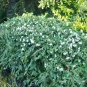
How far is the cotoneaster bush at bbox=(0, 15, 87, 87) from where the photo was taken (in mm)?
2516

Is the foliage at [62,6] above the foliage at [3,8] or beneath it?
above

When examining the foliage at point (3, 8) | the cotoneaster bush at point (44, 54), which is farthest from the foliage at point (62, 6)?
the foliage at point (3, 8)

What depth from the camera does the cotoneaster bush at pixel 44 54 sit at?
2.52 m

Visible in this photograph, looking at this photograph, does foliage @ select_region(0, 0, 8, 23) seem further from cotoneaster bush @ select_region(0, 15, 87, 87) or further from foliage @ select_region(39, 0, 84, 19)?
cotoneaster bush @ select_region(0, 15, 87, 87)

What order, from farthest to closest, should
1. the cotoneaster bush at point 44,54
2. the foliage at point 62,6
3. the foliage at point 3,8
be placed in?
the foliage at point 3,8 < the foliage at point 62,6 < the cotoneaster bush at point 44,54

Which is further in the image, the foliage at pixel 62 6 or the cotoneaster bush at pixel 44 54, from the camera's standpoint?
the foliage at pixel 62 6

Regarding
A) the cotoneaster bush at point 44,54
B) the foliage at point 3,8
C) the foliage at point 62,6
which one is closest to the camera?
the cotoneaster bush at point 44,54

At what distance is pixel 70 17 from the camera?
390 centimetres

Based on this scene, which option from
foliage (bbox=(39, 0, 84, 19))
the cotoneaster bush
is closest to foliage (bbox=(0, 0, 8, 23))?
foliage (bbox=(39, 0, 84, 19))

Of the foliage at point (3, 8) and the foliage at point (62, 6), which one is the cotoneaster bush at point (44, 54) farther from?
the foliage at point (3, 8)

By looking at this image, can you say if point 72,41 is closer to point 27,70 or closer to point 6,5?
point 27,70

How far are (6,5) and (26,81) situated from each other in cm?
270

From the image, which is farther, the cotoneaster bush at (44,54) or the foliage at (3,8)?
the foliage at (3,8)

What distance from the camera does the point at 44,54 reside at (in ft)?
8.72
